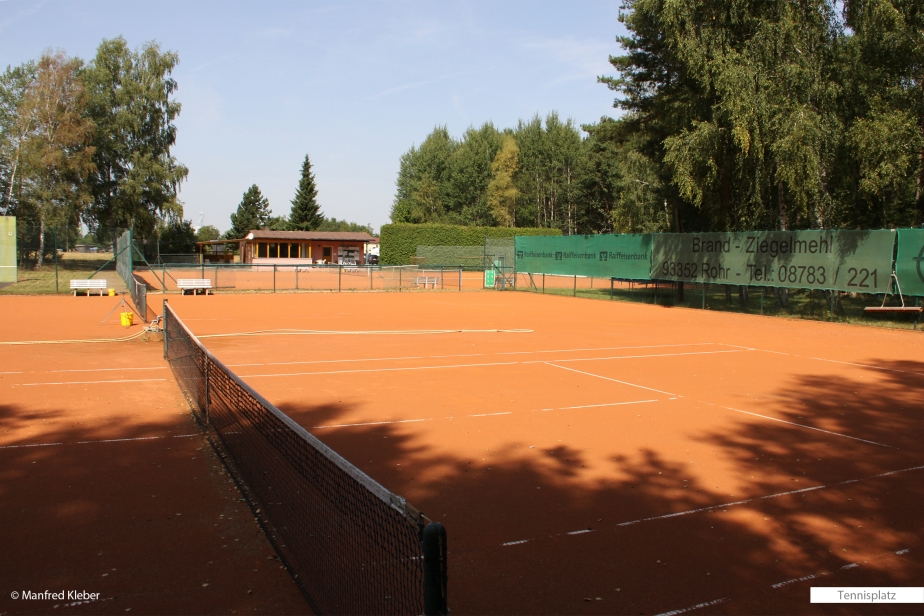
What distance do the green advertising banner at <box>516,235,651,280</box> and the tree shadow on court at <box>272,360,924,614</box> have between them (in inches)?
853

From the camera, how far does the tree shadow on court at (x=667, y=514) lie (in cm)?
420

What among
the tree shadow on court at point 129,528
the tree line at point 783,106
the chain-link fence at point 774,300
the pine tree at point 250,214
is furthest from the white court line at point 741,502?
the pine tree at point 250,214

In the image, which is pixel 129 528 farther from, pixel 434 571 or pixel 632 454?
pixel 632 454

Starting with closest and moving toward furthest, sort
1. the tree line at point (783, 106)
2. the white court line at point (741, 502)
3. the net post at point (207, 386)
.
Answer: the white court line at point (741, 502)
the net post at point (207, 386)
the tree line at point (783, 106)

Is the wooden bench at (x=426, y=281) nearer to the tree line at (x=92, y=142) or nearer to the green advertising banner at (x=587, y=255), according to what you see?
the green advertising banner at (x=587, y=255)

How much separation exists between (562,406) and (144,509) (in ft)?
18.0

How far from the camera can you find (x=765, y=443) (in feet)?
24.8

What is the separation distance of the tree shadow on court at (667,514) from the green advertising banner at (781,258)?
13896 millimetres

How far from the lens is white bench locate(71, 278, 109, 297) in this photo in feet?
98.0

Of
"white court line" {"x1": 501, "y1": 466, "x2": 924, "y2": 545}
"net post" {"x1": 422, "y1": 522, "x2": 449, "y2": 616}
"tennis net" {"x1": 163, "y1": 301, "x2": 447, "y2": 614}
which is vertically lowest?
"white court line" {"x1": 501, "y1": 466, "x2": 924, "y2": 545}

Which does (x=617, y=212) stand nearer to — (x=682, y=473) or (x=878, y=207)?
(x=878, y=207)

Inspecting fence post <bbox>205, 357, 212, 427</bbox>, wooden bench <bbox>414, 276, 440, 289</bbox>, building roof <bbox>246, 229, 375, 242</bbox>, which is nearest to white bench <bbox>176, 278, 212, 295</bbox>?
wooden bench <bbox>414, 276, 440, 289</bbox>

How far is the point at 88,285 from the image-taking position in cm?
3012

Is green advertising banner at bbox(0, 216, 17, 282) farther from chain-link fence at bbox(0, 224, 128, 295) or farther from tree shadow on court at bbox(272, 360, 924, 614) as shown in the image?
tree shadow on court at bbox(272, 360, 924, 614)
